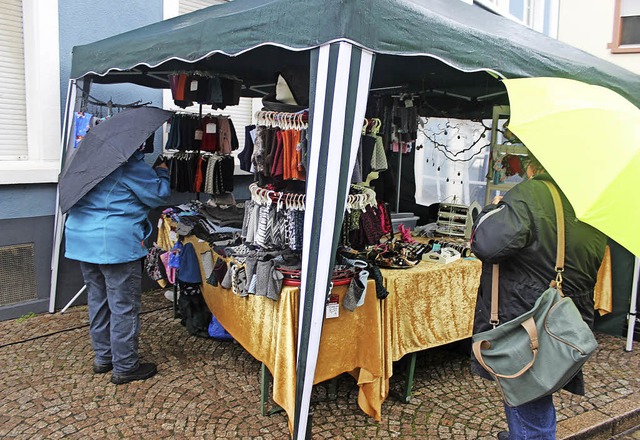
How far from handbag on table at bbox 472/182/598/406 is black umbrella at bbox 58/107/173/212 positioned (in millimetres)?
2537

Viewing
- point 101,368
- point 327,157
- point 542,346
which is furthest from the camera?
point 101,368

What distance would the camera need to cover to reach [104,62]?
423 cm

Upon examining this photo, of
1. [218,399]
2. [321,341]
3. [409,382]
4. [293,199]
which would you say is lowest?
[218,399]

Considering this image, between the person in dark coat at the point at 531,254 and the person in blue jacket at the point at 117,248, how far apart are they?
7.71ft

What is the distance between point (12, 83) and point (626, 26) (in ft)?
43.7

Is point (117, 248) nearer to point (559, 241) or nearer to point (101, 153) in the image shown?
point (101, 153)

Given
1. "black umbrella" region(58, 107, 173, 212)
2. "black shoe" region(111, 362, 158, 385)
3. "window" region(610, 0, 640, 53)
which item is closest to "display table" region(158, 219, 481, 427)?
"black shoe" region(111, 362, 158, 385)

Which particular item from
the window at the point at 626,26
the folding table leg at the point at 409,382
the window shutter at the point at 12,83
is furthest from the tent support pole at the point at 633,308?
the window at the point at 626,26

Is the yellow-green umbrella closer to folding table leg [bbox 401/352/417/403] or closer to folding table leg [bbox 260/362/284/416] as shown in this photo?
folding table leg [bbox 401/352/417/403]

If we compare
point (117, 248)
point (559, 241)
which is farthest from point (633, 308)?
point (117, 248)

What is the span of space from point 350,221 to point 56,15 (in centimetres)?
372

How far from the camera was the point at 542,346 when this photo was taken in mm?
2178

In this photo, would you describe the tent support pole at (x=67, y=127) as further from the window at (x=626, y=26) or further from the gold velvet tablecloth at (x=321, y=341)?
the window at (x=626, y=26)

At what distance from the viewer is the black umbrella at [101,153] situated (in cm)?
344
